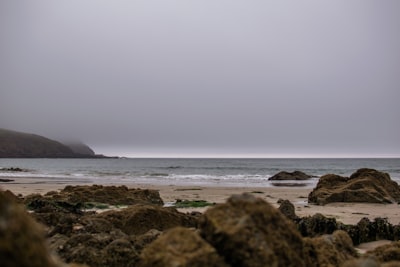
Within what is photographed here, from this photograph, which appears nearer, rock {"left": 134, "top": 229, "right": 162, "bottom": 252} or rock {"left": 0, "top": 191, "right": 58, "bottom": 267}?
rock {"left": 0, "top": 191, "right": 58, "bottom": 267}

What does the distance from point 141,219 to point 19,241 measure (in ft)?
23.2

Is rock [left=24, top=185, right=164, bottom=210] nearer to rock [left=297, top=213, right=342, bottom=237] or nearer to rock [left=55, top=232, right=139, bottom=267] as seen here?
rock [left=297, top=213, right=342, bottom=237]

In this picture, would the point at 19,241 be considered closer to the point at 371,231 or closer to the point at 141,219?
the point at 141,219

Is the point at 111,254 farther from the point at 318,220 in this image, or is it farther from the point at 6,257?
the point at 318,220

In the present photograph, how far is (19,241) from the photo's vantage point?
224 centimetres

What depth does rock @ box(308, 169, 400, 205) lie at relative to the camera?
1959cm

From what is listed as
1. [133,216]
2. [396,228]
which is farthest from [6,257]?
[396,228]

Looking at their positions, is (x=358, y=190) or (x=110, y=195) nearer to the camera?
(x=110, y=195)

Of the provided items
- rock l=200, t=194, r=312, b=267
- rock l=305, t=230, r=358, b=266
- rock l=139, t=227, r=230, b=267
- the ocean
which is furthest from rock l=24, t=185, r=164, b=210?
the ocean

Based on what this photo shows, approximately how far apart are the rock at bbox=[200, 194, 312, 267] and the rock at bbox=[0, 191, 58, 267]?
169cm

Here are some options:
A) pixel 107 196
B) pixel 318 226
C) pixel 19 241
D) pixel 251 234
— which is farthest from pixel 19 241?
pixel 107 196

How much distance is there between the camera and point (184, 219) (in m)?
10.2

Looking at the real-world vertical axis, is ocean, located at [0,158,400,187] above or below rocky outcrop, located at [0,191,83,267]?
below

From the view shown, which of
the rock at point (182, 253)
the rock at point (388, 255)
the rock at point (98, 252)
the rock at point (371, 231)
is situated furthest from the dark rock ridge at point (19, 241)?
the rock at point (371, 231)
